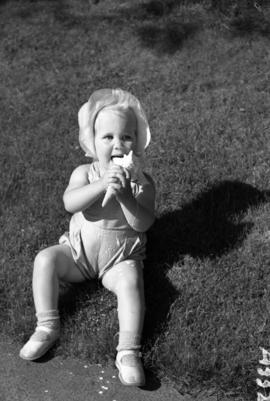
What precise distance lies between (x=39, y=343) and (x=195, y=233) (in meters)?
1.26

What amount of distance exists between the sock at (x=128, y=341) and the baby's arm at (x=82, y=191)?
0.72m

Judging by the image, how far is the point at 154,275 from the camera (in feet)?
11.8

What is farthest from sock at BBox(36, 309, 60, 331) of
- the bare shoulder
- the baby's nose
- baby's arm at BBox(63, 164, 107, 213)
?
the baby's nose

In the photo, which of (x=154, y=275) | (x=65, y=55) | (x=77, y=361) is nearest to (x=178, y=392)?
(x=77, y=361)

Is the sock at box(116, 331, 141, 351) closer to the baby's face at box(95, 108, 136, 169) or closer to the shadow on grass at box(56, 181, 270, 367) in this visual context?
the shadow on grass at box(56, 181, 270, 367)

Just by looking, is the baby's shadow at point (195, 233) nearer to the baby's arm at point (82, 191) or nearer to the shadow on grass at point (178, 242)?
the shadow on grass at point (178, 242)

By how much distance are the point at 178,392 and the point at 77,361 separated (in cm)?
52

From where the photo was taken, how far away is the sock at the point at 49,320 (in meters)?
3.17

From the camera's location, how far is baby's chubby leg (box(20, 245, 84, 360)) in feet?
10.1

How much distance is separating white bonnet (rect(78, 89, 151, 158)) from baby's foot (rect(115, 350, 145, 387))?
113cm

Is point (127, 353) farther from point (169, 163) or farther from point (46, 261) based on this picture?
point (169, 163)

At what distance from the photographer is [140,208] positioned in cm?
338

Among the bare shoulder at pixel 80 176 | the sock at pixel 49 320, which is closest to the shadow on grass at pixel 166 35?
the bare shoulder at pixel 80 176

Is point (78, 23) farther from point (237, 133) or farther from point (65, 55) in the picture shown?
point (237, 133)
